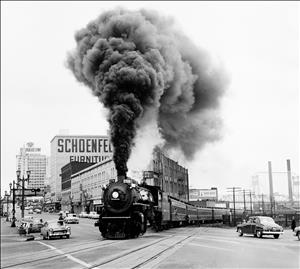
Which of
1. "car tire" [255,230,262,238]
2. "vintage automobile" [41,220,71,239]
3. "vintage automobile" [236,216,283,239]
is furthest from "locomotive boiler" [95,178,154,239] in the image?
"car tire" [255,230,262,238]

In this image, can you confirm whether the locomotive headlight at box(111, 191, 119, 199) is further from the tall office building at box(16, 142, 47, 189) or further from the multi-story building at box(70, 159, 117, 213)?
the tall office building at box(16, 142, 47, 189)

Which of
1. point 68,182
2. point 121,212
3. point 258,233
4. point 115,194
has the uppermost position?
point 68,182

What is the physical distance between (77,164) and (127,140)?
22489mm

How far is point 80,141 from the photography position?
64812 millimetres

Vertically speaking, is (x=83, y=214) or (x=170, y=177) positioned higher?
(x=170, y=177)

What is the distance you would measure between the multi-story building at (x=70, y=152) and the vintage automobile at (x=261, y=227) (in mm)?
19121

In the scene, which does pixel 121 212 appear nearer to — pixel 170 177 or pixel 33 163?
pixel 33 163

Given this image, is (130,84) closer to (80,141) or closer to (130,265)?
(130,265)

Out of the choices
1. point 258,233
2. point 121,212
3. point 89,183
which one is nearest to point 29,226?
point 121,212

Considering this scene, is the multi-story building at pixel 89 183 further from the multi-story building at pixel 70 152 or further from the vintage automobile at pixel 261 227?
the vintage automobile at pixel 261 227

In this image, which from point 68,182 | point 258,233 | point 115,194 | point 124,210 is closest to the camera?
point 124,210

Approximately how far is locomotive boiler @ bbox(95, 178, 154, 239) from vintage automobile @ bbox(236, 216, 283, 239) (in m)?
5.65

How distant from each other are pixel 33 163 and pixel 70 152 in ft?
19.0

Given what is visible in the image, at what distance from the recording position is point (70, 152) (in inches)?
2127
